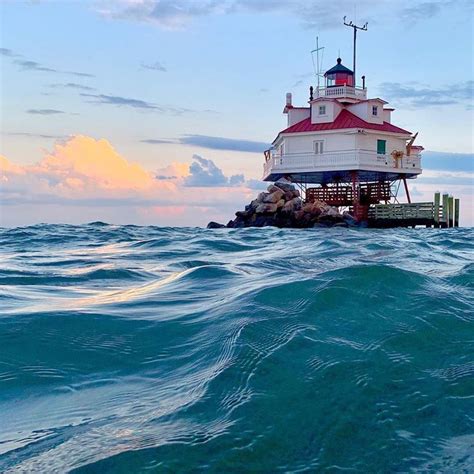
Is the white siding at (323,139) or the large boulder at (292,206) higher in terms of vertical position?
the white siding at (323,139)

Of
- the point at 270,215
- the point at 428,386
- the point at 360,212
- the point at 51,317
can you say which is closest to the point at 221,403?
the point at 428,386

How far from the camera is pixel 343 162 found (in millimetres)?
30609

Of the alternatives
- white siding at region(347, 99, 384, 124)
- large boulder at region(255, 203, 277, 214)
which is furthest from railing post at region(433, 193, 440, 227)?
large boulder at region(255, 203, 277, 214)

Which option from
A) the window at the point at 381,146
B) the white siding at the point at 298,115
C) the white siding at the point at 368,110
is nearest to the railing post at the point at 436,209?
the window at the point at 381,146

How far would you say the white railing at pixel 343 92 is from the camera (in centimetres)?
3422

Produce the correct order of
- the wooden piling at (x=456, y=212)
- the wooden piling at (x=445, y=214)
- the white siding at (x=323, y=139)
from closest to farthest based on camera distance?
1. the wooden piling at (x=445, y=214)
2. the white siding at (x=323, y=139)
3. the wooden piling at (x=456, y=212)

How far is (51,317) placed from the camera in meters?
4.29

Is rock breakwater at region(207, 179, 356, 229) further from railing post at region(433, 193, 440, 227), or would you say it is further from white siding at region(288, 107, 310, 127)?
white siding at region(288, 107, 310, 127)

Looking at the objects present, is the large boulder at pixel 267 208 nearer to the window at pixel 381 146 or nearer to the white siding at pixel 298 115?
the window at pixel 381 146

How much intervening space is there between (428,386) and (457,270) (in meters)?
4.40

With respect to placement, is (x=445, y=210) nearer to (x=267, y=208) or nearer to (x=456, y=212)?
(x=456, y=212)

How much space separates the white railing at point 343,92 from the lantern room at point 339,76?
2.33 feet

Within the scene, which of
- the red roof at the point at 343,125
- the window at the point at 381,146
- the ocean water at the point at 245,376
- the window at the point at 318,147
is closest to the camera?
the ocean water at the point at 245,376

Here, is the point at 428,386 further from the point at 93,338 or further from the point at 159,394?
the point at 93,338
